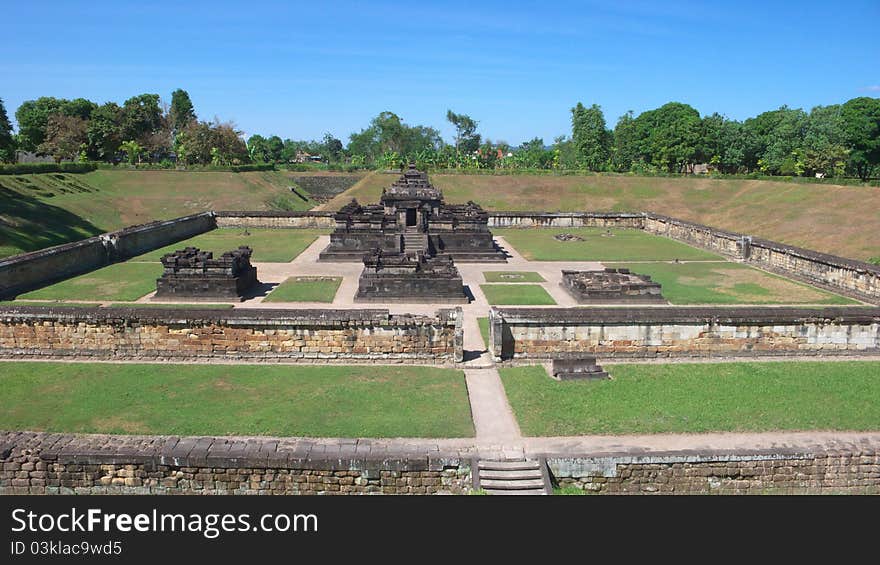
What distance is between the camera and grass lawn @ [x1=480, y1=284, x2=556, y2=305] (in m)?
21.7

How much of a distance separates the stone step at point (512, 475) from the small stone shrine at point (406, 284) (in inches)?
491

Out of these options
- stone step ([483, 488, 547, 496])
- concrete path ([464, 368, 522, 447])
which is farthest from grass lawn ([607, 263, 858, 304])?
stone step ([483, 488, 547, 496])

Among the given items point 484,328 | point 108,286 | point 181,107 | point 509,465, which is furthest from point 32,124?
point 509,465

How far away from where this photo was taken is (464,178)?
58312 mm

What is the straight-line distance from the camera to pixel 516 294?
74.7ft

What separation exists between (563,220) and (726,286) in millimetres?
19460

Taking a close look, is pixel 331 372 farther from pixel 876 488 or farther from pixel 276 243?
pixel 276 243

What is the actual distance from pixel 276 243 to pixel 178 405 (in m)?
23.5

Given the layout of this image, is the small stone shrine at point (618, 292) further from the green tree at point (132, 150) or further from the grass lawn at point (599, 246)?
the green tree at point (132, 150)

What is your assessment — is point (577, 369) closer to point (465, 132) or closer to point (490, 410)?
point (490, 410)

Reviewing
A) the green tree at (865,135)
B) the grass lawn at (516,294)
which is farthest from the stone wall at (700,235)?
the green tree at (865,135)

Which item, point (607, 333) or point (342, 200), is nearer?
point (607, 333)

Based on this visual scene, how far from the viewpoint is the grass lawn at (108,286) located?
2155 cm

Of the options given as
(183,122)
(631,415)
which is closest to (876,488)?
(631,415)
